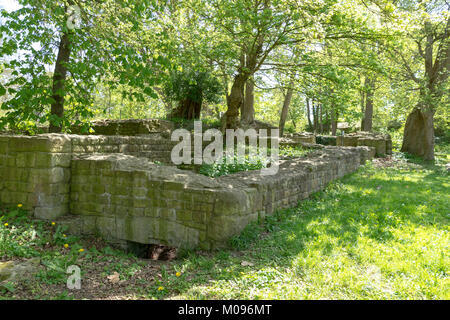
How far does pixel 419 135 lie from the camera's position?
654 inches

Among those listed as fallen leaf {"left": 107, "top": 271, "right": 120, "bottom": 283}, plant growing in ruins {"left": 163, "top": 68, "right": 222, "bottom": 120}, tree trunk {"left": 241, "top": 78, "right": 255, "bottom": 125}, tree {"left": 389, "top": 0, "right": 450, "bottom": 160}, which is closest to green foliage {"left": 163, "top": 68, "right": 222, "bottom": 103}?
plant growing in ruins {"left": 163, "top": 68, "right": 222, "bottom": 120}

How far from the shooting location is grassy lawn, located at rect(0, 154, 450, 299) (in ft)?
11.3

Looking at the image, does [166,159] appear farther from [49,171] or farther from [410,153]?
[410,153]

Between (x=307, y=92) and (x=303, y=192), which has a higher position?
(x=307, y=92)

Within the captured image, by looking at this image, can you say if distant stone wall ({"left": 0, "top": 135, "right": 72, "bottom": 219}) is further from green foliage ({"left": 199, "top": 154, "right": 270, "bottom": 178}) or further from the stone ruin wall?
green foliage ({"left": 199, "top": 154, "right": 270, "bottom": 178})

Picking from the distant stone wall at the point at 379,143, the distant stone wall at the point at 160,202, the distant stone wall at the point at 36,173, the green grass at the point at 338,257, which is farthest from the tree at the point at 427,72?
the distant stone wall at the point at 36,173

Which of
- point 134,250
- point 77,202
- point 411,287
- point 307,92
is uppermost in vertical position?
point 307,92

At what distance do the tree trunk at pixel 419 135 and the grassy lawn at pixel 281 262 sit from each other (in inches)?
406

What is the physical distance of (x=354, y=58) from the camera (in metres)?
9.88

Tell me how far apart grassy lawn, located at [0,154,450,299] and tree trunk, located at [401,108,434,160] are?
406 inches

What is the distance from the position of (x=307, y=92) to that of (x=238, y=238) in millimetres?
7938

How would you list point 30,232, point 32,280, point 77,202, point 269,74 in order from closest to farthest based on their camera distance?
1. point 32,280
2. point 30,232
3. point 77,202
4. point 269,74
